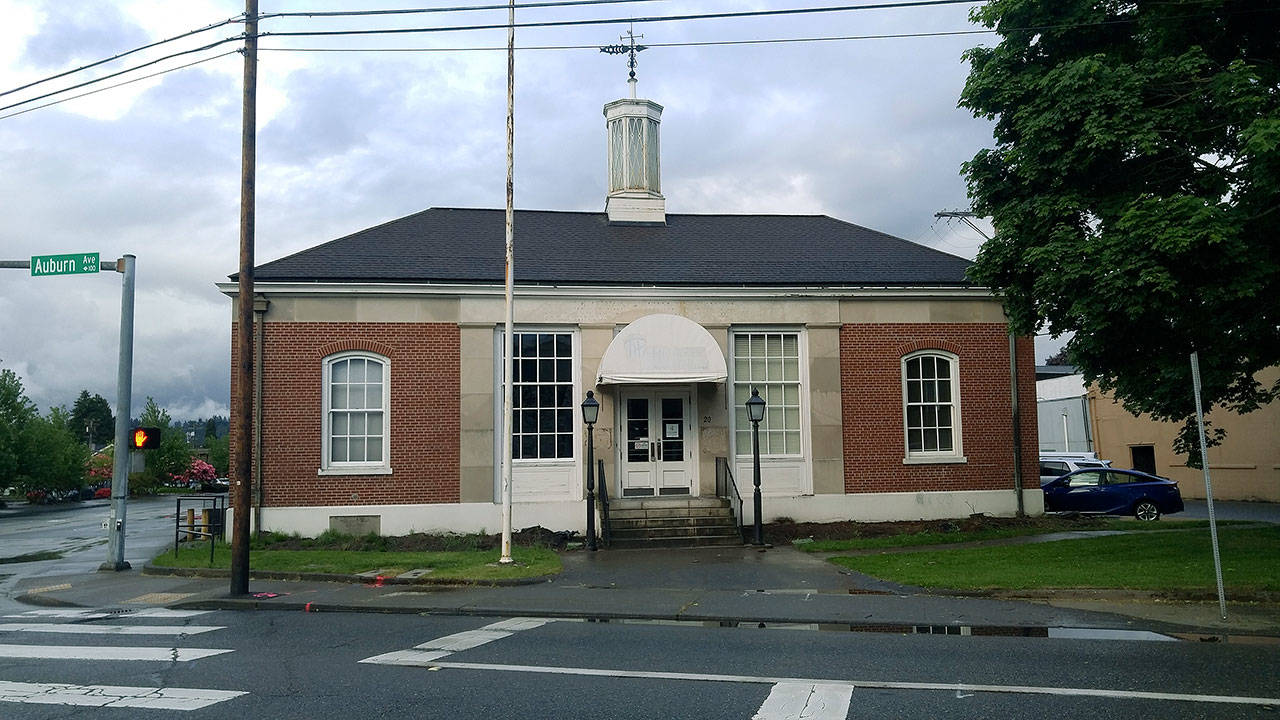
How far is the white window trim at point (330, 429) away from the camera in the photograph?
59.4 feet

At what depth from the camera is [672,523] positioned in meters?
17.6

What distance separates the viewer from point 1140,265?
1132cm

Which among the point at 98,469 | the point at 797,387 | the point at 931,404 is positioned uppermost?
the point at 797,387

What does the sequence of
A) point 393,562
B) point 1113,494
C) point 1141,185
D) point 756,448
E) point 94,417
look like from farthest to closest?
1. point 94,417
2. point 1113,494
3. point 756,448
4. point 393,562
5. point 1141,185

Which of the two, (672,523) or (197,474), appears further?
(197,474)

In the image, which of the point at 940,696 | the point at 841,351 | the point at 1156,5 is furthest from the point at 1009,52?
the point at 940,696

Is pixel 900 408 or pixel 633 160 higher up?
pixel 633 160

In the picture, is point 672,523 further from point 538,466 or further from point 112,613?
point 112,613

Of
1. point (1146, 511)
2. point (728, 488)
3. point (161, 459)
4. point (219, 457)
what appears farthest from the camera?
point (219, 457)

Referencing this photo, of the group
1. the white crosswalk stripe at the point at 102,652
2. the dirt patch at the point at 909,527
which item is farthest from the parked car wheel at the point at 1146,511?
the white crosswalk stripe at the point at 102,652

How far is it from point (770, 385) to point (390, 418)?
800cm

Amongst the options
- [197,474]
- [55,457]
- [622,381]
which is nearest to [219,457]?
[197,474]

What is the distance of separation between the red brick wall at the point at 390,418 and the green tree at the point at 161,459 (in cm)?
3875

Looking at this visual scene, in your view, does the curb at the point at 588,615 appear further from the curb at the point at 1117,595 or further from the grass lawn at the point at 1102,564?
the grass lawn at the point at 1102,564
